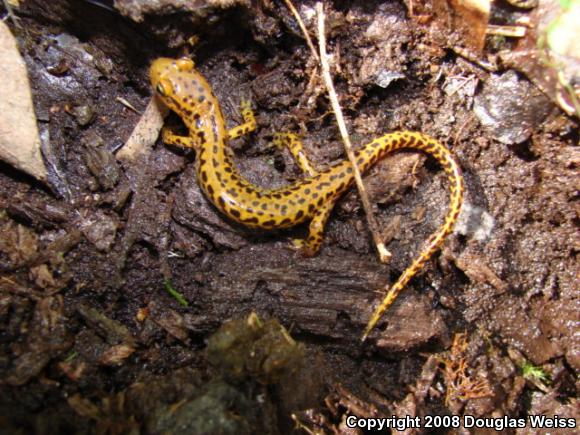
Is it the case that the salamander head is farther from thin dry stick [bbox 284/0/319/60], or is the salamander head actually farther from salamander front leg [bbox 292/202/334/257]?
salamander front leg [bbox 292/202/334/257]

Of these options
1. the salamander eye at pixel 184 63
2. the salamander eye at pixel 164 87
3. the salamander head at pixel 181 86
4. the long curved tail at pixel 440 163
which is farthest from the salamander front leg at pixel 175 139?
the long curved tail at pixel 440 163

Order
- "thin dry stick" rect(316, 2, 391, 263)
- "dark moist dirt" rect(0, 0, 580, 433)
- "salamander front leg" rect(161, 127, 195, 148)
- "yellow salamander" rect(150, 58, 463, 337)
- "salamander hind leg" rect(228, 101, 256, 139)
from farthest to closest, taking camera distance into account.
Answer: "salamander hind leg" rect(228, 101, 256, 139) → "salamander front leg" rect(161, 127, 195, 148) → "yellow salamander" rect(150, 58, 463, 337) → "thin dry stick" rect(316, 2, 391, 263) → "dark moist dirt" rect(0, 0, 580, 433)

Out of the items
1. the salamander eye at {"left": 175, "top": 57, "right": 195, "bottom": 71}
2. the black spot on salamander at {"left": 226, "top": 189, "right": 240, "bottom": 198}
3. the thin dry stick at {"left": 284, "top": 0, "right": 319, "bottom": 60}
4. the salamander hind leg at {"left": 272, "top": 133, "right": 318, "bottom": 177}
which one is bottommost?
the black spot on salamander at {"left": 226, "top": 189, "right": 240, "bottom": 198}

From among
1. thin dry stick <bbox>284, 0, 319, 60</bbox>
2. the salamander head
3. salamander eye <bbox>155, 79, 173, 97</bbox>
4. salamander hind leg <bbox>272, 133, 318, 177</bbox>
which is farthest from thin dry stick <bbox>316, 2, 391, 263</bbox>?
salamander eye <bbox>155, 79, 173, 97</bbox>

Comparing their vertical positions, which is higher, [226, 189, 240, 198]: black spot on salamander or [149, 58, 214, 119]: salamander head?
[149, 58, 214, 119]: salamander head

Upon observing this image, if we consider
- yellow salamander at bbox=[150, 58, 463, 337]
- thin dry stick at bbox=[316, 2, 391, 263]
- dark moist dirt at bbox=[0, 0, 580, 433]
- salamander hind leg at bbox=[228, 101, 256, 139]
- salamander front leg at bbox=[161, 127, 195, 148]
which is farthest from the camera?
salamander hind leg at bbox=[228, 101, 256, 139]

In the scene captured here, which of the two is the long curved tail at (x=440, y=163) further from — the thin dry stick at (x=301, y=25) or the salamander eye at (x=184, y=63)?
the salamander eye at (x=184, y=63)

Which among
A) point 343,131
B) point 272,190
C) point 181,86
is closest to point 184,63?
point 181,86
